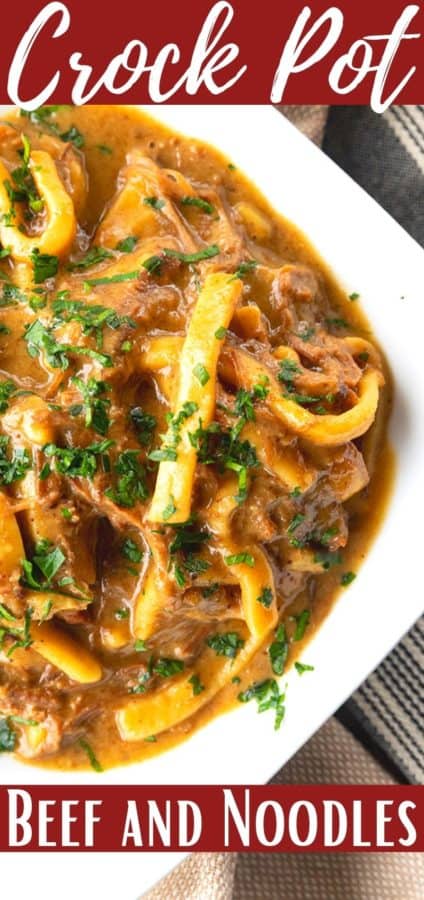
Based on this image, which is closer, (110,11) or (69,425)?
(69,425)

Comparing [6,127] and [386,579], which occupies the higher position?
[6,127]

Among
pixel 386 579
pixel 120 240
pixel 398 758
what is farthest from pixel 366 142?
pixel 398 758

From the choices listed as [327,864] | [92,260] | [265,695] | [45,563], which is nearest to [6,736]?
[45,563]

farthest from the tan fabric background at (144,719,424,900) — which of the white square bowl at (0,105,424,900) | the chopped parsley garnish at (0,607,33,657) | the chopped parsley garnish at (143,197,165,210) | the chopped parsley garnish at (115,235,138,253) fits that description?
the chopped parsley garnish at (143,197,165,210)

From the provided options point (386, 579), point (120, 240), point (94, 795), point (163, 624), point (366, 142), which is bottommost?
point (94, 795)

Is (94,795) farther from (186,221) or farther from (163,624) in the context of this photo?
(186,221)

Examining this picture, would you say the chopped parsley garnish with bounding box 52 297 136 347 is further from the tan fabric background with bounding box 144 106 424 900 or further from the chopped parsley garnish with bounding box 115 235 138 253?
the tan fabric background with bounding box 144 106 424 900

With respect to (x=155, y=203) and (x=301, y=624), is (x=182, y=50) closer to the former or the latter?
(x=155, y=203)

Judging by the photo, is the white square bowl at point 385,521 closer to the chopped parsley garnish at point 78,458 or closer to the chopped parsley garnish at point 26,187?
the chopped parsley garnish at point 26,187
